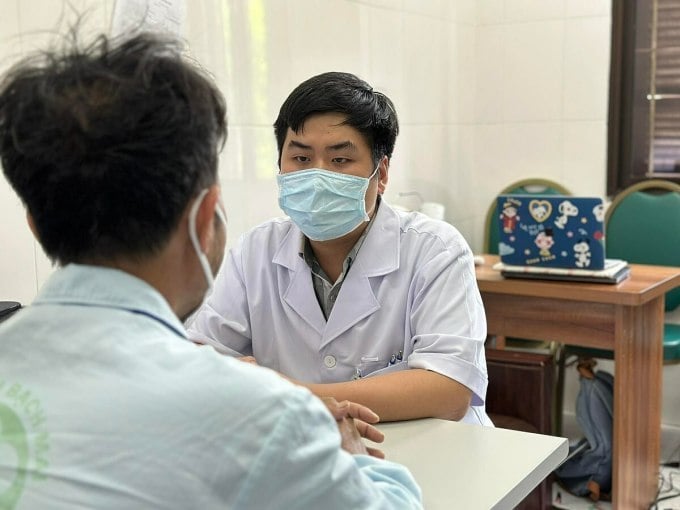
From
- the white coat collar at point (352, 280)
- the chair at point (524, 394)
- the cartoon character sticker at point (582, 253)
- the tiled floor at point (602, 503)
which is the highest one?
the white coat collar at point (352, 280)

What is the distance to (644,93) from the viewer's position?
3.94 m

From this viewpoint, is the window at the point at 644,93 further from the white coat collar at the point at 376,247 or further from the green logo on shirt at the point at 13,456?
the green logo on shirt at the point at 13,456

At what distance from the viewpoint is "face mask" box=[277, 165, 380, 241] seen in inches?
72.6

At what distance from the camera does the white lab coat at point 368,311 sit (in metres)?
1.72

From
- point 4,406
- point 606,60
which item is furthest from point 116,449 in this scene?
point 606,60

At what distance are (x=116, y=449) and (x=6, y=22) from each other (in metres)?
1.55

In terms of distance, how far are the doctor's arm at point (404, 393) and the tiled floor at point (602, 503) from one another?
1640 millimetres

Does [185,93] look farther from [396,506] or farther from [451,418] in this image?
[451,418]

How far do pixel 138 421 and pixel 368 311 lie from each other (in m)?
1.08

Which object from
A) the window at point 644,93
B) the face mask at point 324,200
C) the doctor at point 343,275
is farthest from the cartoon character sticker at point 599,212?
the window at point 644,93

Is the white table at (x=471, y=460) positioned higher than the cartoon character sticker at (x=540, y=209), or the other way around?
the cartoon character sticker at (x=540, y=209)

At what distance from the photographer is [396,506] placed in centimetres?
94

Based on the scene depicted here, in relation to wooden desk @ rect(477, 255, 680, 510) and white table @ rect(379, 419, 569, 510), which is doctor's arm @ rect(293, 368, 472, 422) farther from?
wooden desk @ rect(477, 255, 680, 510)

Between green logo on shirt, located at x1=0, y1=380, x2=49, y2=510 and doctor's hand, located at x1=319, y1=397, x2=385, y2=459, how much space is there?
0.50 metres
